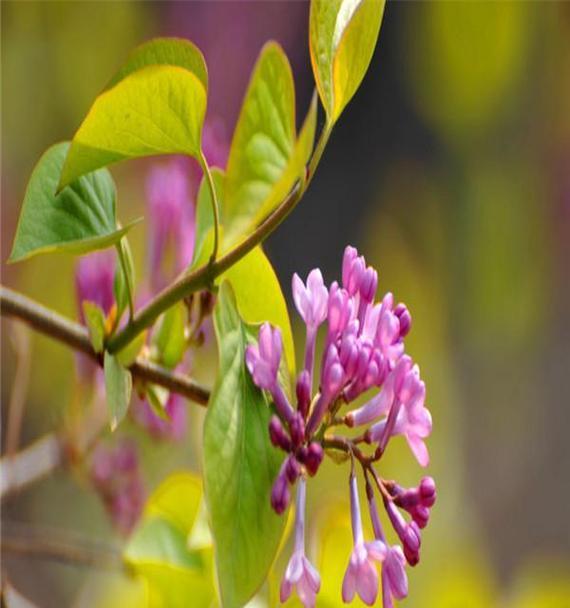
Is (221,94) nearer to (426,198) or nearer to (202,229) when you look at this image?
(426,198)

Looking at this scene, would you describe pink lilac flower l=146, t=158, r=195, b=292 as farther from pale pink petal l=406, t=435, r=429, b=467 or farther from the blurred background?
the blurred background

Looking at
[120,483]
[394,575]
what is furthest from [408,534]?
[120,483]

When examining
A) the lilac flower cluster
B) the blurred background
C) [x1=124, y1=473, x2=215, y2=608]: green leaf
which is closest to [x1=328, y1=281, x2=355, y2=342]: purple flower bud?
[x1=124, y1=473, x2=215, y2=608]: green leaf

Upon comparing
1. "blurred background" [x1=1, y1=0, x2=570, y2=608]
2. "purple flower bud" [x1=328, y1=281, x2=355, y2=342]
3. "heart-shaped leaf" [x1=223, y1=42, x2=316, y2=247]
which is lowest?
"blurred background" [x1=1, y1=0, x2=570, y2=608]

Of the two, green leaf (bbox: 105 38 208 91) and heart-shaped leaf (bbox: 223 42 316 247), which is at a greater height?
green leaf (bbox: 105 38 208 91)

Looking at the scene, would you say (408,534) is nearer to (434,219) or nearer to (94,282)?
(94,282)

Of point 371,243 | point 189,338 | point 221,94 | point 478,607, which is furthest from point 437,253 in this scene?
point 189,338
